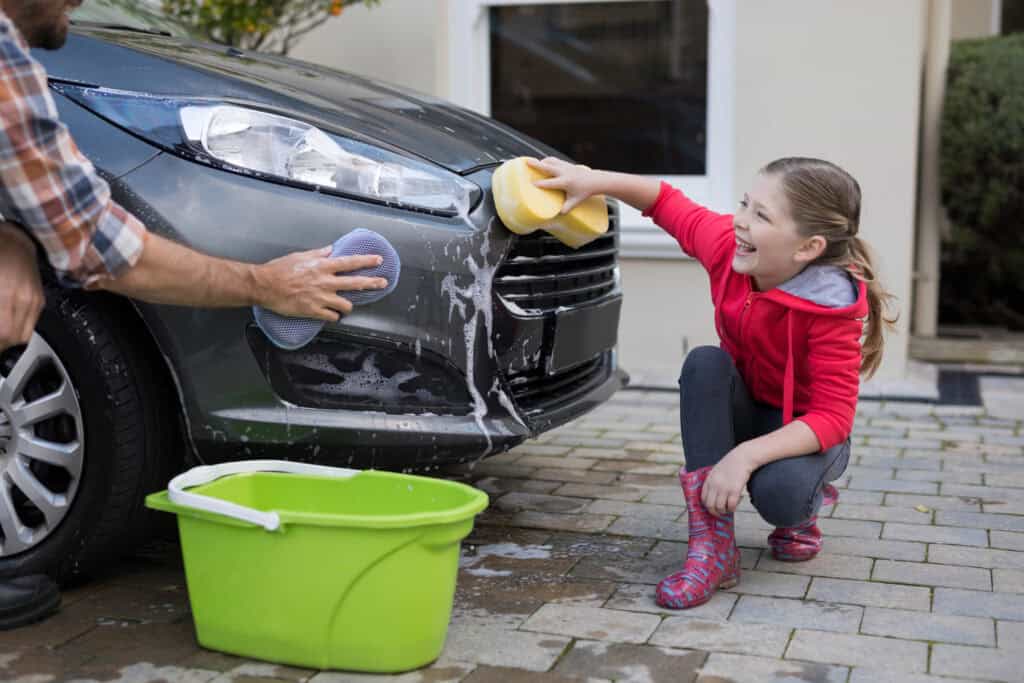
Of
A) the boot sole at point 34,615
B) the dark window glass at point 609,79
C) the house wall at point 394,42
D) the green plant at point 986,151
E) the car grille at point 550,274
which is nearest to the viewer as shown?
the boot sole at point 34,615

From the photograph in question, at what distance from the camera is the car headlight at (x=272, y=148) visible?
8.96 ft

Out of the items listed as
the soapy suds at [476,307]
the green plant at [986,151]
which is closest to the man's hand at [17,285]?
the soapy suds at [476,307]

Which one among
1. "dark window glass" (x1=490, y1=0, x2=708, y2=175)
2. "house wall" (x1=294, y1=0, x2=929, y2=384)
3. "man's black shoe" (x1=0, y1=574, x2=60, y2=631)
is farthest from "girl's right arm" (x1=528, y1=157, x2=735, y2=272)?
"dark window glass" (x1=490, y1=0, x2=708, y2=175)

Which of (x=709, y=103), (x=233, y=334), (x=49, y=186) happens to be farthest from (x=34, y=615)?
(x=709, y=103)

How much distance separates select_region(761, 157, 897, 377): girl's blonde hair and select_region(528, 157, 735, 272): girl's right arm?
219 mm

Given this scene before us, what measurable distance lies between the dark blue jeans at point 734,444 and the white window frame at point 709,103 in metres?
2.84

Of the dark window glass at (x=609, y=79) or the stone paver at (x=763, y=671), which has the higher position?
the dark window glass at (x=609, y=79)

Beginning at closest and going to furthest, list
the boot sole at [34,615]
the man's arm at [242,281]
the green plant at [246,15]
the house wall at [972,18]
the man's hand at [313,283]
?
the man's arm at [242,281]
the man's hand at [313,283]
the boot sole at [34,615]
the green plant at [246,15]
the house wall at [972,18]

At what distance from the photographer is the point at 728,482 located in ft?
9.37

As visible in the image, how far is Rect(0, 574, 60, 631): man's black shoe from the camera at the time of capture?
2699 millimetres

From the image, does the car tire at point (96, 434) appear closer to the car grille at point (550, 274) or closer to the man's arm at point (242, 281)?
the man's arm at point (242, 281)

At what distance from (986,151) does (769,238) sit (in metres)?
3.45

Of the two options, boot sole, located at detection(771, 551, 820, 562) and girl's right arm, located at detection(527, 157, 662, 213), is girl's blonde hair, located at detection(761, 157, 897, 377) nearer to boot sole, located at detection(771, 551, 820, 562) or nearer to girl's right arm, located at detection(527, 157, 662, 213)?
girl's right arm, located at detection(527, 157, 662, 213)

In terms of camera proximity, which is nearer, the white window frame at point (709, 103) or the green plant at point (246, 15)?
the green plant at point (246, 15)
